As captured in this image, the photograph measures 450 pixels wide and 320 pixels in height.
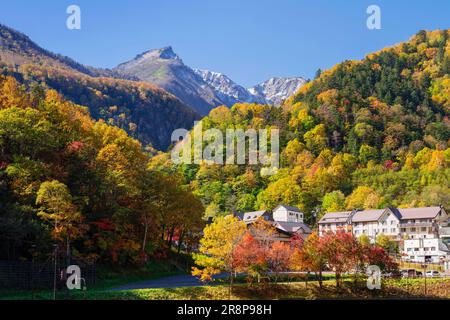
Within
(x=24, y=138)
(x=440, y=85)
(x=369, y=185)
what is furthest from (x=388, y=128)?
(x=24, y=138)

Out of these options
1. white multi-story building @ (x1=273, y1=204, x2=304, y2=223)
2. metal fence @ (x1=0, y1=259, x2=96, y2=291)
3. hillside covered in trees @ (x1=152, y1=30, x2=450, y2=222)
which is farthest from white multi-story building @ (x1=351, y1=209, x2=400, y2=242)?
metal fence @ (x1=0, y1=259, x2=96, y2=291)

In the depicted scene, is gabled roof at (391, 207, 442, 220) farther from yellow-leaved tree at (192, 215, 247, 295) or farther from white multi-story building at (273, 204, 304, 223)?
yellow-leaved tree at (192, 215, 247, 295)

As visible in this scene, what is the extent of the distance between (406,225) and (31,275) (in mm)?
64250

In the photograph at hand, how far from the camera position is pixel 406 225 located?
85000mm

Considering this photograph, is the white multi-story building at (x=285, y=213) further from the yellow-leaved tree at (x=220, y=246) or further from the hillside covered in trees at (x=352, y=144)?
the yellow-leaved tree at (x=220, y=246)

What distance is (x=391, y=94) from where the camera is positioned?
138500 mm

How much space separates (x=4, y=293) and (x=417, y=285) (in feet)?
109

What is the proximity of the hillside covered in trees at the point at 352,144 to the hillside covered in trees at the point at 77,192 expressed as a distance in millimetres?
30798

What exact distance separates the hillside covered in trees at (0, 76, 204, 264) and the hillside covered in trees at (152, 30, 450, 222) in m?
30.8

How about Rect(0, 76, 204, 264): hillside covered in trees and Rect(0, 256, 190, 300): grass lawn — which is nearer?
Rect(0, 256, 190, 300): grass lawn

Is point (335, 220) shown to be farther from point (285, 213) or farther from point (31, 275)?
point (31, 275)

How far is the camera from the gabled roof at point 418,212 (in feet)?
274

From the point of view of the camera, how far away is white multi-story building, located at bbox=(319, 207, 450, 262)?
77625mm

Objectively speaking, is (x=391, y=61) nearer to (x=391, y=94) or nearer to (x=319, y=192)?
(x=391, y=94)
